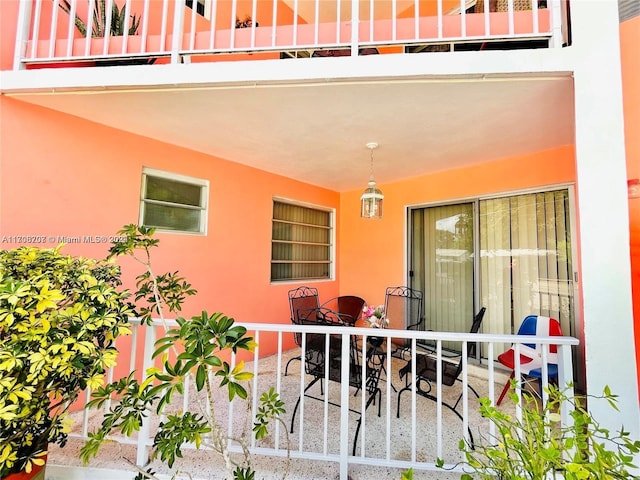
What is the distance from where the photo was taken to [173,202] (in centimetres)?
330

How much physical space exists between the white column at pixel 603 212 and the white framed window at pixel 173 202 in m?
3.50

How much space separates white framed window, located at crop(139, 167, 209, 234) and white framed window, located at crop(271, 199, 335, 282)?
1.18 meters

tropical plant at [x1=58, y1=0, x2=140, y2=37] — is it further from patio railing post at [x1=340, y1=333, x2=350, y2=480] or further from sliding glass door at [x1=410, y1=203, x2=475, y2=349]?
sliding glass door at [x1=410, y1=203, x2=475, y2=349]

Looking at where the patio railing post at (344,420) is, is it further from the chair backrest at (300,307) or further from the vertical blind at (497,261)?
the vertical blind at (497,261)

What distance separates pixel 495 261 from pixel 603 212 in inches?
80.2

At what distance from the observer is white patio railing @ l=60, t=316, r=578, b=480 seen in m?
1.77

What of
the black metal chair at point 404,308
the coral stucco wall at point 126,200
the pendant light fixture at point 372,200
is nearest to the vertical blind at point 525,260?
the black metal chair at point 404,308

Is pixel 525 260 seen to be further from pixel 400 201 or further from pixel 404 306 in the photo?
pixel 400 201

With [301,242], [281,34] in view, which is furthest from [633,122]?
[301,242]

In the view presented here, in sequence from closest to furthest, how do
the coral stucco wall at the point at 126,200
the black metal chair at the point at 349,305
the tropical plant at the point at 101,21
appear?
the coral stucco wall at the point at 126,200 → the tropical plant at the point at 101,21 → the black metal chair at the point at 349,305

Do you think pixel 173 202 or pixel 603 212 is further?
pixel 173 202

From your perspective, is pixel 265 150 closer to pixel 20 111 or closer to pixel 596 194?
pixel 20 111

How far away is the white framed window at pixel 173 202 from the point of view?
3100 millimetres

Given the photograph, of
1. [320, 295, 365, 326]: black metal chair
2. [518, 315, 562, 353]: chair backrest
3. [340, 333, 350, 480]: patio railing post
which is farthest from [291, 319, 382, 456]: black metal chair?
[320, 295, 365, 326]: black metal chair
